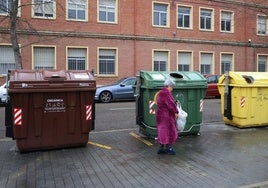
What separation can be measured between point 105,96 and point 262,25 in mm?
21076

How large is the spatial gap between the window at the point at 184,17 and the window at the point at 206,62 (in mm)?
2929

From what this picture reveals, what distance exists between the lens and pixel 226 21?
Answer: 3212cm

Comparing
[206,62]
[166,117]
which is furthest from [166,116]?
[206,62]

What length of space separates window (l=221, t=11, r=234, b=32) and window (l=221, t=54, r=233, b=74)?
2308 mm

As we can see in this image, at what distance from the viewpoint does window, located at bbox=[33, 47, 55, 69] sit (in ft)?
78.8

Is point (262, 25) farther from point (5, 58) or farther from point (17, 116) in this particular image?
point (17, 116)

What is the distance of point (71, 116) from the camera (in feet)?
25.0

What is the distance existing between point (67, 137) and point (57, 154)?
17.8 inches

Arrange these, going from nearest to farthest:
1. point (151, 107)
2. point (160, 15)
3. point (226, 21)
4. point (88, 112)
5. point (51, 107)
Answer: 1. point (51, 107)
2. point (88, 112)
3. point (151, 107)
4. point (160, 15)
5. point (226, 21)

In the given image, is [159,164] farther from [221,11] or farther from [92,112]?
[221,11]

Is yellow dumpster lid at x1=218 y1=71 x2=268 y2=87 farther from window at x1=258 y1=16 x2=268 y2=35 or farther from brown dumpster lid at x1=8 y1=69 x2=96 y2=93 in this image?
window at x1=258 y1=16 x2=268 y2=35

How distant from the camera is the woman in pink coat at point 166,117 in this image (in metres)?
7.28

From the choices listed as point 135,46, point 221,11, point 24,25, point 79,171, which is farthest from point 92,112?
point 221,11

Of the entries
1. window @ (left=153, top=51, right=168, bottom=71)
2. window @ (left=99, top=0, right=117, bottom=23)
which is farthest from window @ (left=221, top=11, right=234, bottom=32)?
window @ (left=99, top=0, right=117, bottom=23)
